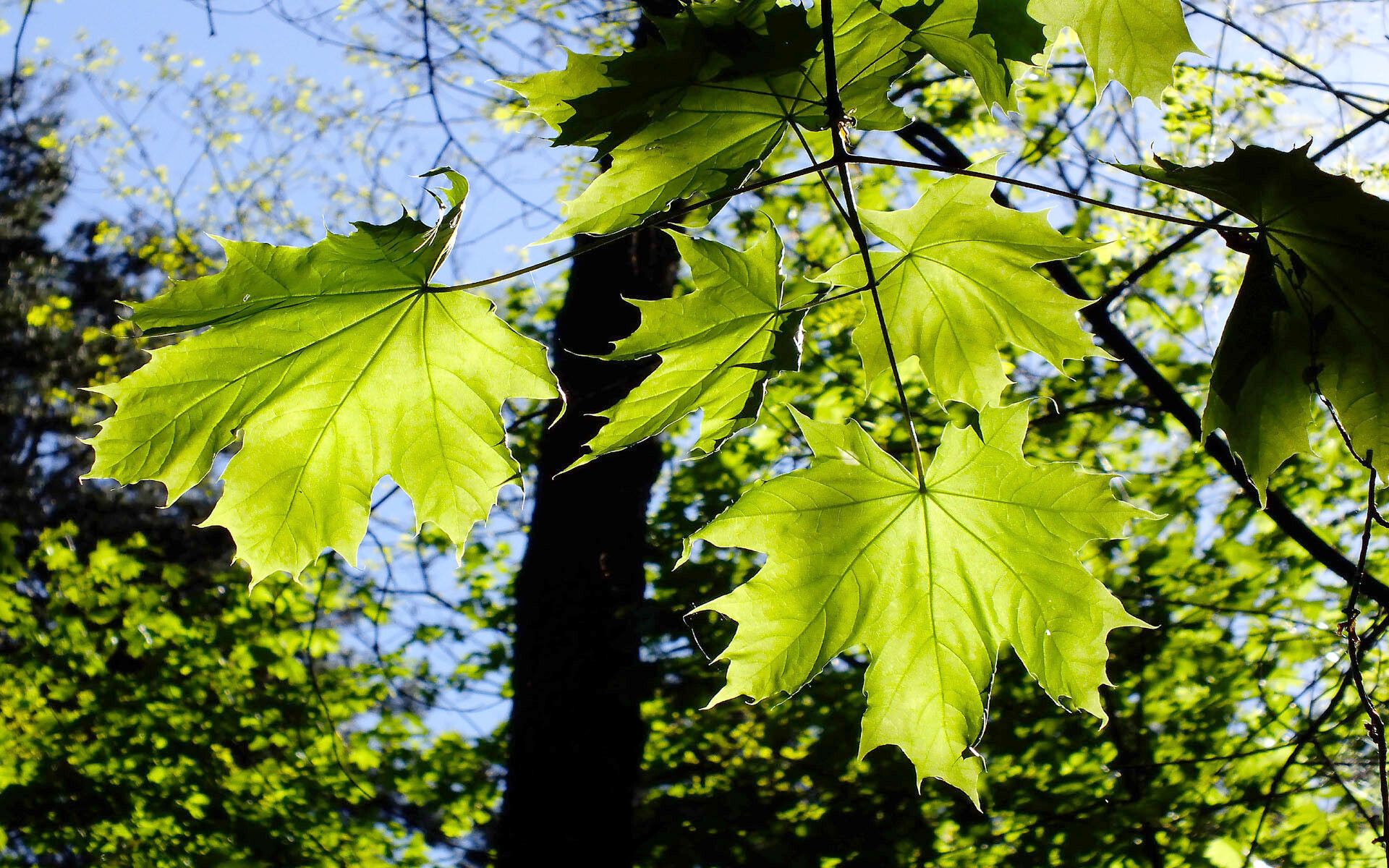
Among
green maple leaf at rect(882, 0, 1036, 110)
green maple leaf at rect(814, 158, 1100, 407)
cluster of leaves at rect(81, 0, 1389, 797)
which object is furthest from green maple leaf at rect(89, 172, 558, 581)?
green maple leaf at rect(882, 0, 1036, 110)

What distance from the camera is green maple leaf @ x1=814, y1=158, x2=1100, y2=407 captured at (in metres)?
1.35


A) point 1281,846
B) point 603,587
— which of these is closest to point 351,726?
point 603,587

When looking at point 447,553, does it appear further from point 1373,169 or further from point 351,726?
point 351,726

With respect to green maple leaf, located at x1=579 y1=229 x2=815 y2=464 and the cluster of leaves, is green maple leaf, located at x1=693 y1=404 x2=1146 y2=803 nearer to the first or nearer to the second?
the cluster of leaves

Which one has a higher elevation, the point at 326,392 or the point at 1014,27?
the point at 1014,27

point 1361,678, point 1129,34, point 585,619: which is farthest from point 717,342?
point 585,619

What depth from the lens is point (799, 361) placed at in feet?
4.34

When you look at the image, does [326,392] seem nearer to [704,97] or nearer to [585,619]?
[704,97]

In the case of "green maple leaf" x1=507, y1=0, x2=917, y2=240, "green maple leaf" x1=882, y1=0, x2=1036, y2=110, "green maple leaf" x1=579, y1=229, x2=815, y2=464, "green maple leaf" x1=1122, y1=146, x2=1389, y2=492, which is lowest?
"green maple leaf" x1=1122, y1=146, x2=1389, y2=492

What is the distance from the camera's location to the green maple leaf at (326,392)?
128 cm

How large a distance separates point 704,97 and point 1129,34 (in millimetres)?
605

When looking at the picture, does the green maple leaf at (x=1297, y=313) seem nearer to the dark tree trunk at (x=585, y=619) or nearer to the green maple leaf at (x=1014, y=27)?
the green maple leaf at (x=1014, y=27)

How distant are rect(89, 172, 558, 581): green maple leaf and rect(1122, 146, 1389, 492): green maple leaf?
0.93 m

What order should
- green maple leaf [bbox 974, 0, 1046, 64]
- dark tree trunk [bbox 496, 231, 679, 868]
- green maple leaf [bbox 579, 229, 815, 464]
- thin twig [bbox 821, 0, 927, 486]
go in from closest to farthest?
thin twig [bbox 821, 0, 927, 486] < green maple leaf [bbox 974, 0, 1046, 64] < green maple leaf [bbox 579, 229, 815, 464] < dark tree trunk [bbox 496, 231, 679, 868]
